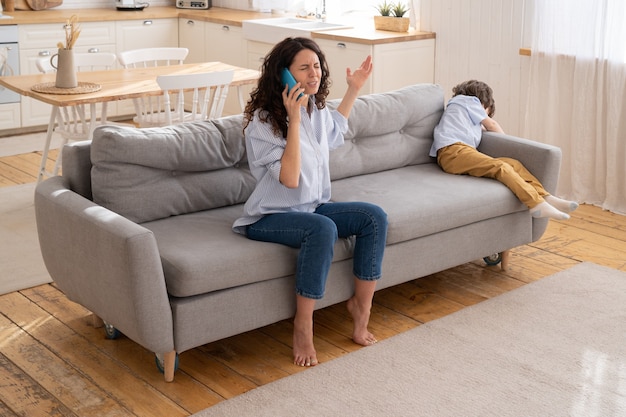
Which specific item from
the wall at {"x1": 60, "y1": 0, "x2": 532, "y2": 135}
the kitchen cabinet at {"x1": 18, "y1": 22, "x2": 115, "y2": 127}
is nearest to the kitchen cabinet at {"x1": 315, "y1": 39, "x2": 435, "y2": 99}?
the wall at {"x1": 60, "y1": 0, "x2": 532, "y2": 135}

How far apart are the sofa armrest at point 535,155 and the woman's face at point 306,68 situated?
1.24 metres

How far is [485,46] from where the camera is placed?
5320mm

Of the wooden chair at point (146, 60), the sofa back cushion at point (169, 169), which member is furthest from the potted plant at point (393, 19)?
the sofa back cushion at point (169, 169)

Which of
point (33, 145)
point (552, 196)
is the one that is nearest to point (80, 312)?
point (552, 196)

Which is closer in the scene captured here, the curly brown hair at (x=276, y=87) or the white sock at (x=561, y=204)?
the curly brown hair at (x=276, y=87)

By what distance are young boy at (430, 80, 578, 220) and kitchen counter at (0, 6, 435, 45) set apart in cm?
131

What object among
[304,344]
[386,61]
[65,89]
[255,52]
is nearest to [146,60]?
[65,89]

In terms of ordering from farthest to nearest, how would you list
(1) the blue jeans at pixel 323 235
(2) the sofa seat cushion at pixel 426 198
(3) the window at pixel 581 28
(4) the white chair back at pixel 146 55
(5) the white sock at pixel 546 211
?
(4) the white chair back at pixel 146 55, (3) the window at pixel 581 28, (5) the white sock at pixel 546 211, (2) the sofa seat cushion at pixel 426 198, (1) the blue jeans at pixel 323 235

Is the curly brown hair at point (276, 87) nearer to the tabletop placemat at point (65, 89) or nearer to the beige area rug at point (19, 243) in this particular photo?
the beige area rug at point (19, 243)

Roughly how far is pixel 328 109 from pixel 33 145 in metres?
3.14

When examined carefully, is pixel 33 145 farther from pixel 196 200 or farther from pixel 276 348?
pixel 276 348

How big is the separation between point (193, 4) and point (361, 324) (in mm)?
4522

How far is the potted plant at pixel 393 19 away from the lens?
553 cm

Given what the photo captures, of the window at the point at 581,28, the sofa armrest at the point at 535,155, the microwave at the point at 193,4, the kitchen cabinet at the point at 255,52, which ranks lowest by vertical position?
the sofa armrest at the point at 535,155
